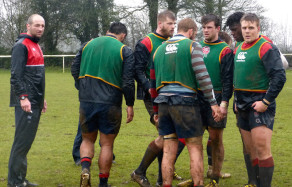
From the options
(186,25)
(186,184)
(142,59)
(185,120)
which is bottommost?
(186,184)

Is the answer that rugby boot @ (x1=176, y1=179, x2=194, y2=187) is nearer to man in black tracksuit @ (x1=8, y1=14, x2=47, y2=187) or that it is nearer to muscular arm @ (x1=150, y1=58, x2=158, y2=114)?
muscular arm @ (x1=150, y1=58, x2=158, y2=114)

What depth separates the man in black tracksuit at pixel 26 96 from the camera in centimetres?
549

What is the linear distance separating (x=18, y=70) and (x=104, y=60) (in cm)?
106

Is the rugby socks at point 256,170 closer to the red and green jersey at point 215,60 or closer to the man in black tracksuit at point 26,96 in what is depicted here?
the red and green jersey at point 215,60

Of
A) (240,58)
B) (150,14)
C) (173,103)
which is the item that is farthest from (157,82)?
(150,14)

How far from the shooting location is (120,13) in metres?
37.6

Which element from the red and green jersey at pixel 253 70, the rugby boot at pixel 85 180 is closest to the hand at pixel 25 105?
the rugby boot at pixel 85 180

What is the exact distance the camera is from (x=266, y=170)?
197 inches

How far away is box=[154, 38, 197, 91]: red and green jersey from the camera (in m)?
4.84

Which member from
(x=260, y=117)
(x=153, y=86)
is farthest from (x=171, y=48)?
(x=260, y=117)

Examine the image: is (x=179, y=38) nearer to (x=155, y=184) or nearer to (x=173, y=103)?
(x=173, y=103)

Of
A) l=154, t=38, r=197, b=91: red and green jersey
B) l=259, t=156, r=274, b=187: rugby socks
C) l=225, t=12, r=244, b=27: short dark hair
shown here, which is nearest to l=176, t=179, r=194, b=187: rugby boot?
l=259, t=156, r=274, b=187: rugby socks

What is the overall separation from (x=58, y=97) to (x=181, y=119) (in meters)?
12.6

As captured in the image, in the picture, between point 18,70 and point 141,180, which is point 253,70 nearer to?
point 141,180
